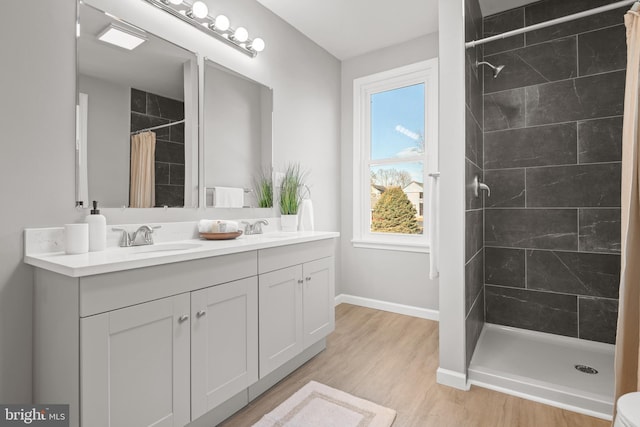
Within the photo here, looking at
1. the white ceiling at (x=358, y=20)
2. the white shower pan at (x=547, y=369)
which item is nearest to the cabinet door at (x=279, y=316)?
the white shower pan at (x=547, y=369)

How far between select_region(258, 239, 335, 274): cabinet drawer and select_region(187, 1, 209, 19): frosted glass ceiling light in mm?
1509

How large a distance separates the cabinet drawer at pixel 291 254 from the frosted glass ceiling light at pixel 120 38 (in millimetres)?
1341

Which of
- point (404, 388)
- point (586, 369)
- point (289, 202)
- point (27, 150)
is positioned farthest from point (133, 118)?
point (586, 369)

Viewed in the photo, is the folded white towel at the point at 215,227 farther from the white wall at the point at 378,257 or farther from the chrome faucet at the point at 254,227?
the white wall at the point at 378,257

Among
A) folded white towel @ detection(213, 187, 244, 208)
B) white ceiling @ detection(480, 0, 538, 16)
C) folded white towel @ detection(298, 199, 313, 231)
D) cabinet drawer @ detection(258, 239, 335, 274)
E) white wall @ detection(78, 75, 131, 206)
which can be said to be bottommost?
cabinet drawer @ detection(258, 239, 335, 274)

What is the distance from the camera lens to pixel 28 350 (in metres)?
1.40

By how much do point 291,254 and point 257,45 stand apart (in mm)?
1592

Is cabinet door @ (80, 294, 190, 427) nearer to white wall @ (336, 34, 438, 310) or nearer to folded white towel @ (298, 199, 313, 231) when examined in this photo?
folded white towel @ (298, 199, 313, 231)

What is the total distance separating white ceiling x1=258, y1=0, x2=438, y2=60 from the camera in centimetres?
263

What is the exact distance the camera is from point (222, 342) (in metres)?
1.59

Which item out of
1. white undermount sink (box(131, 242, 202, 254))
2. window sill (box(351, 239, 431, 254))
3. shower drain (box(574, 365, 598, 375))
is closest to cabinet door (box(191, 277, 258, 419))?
white undermount sink (box(131, 242, 202, 254))

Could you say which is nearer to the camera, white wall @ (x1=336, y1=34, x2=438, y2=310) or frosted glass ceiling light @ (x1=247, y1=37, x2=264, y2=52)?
frosted glass ceiling light @ (x1=247, y1=37, x2=264, y2=52)

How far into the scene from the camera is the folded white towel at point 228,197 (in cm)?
224

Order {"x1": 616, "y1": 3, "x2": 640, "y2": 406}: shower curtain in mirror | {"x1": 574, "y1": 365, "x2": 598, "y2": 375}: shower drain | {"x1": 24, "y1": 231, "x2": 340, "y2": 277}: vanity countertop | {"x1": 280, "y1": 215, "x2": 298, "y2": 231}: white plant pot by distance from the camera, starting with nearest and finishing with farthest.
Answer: {"x1": 24, "y1": 231, "x2": 340, "y2": 277}: vanity countertop < {"x1": 616, "y1": 3, "x2": 640, "y2": 406}: shower curtain in mirror < {"x1": 574, "y1": 365, "x2": 598, "y2": 375}: shower drain < {"x1": 280, "y1": 215, "x2": 298, "y2": 231}: white plant pot
